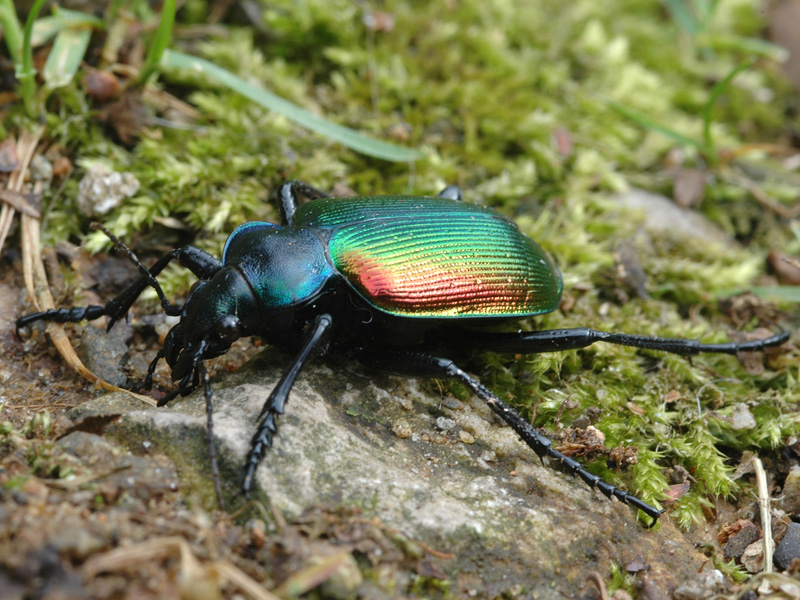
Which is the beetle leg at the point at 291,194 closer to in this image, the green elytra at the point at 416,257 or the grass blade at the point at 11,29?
the green elytra at the point at 416,257

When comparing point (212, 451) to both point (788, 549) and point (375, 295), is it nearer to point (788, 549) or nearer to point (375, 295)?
point (375, 295)

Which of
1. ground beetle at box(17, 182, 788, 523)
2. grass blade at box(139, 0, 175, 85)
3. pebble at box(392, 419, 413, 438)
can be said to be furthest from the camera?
grass blade at box(139, 0, 175, 85)

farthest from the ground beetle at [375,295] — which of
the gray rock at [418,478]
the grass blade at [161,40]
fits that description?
the grass blade at [161,40]

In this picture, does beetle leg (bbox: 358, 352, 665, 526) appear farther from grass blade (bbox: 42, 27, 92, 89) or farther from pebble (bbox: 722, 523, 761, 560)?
grass blade (bbox: 42, 27, 92, 89)

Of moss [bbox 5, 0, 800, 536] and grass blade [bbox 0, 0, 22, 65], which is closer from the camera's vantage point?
moss [bbox 5, 0, 800, 536]

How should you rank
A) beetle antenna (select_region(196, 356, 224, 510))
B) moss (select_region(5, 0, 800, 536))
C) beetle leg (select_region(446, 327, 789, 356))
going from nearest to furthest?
beetle antenna (select_region(196, 356, 224, 510)) → beetle leg (select_region(446, 327, 789, 356)) → moss (select_region(5, 0, 800, 536))

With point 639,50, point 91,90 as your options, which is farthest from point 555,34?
point 91,90

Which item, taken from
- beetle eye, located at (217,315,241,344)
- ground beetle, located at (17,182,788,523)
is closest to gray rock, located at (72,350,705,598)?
ground beetle, located at (17,182,788,523)
